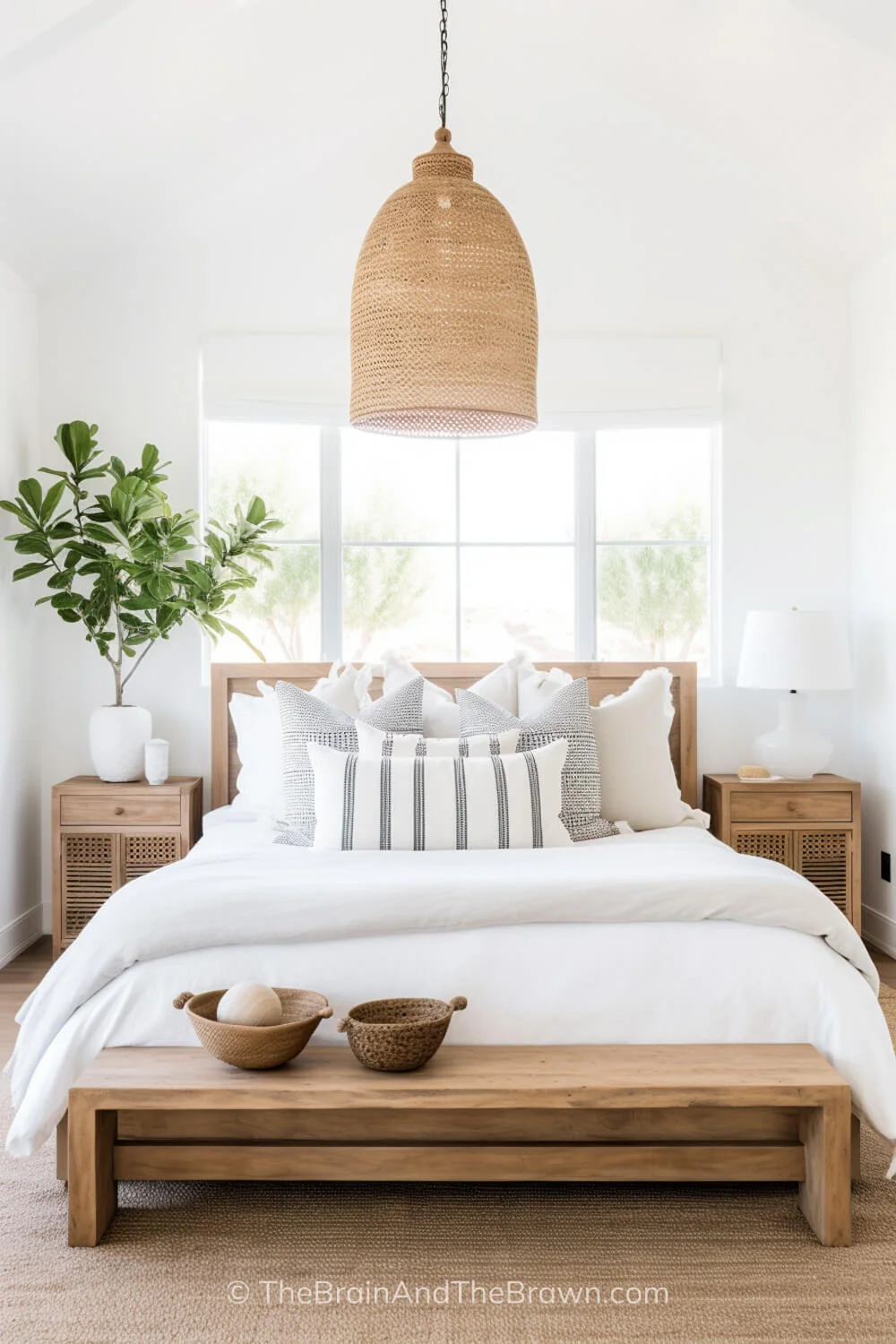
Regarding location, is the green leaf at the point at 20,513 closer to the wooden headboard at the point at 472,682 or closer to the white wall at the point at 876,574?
the wooden headboard at the point at 472,682

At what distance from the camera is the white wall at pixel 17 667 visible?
170 inches

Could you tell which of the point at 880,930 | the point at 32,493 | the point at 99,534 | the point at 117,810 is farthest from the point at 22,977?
the point at 880,930

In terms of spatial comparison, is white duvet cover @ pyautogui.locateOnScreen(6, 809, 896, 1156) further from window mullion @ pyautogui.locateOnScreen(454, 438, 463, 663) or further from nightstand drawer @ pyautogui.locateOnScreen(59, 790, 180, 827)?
window mullion @ pyautogui.locateOnScreen(454, 438, 463, 663)

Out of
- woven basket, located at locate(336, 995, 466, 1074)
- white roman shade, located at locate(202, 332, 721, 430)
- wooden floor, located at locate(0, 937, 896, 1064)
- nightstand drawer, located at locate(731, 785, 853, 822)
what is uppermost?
white roman shade, located at locate(202, 332, 721, 430)

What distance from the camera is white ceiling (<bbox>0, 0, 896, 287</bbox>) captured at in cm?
353

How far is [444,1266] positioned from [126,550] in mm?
3178

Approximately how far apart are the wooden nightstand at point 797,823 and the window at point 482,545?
71 centimetres

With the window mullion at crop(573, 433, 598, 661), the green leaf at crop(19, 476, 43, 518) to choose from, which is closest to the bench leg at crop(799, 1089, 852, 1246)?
the window mullion at crop(573, 433, 598, 661)

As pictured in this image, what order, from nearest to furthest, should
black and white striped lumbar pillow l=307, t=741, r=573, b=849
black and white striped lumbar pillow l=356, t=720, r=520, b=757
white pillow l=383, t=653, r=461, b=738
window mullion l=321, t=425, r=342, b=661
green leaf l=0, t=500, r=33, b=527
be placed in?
black and white striped lumbar pillow l=307, t=741, r=573, b=849 < black and white striped lumbar pillow l=356, t=720, r=520, b=757 < white pillow l=383, t=653, r=461, b=738 < green leaf l=0, t=500, r=33, b=527 < window mullion l=321, t=425, r=342, b=661

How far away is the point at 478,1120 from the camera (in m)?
2.40

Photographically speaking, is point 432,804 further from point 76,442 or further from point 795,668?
point 76,442

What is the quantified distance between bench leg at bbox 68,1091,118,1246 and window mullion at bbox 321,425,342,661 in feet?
8.83

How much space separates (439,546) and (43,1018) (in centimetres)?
277

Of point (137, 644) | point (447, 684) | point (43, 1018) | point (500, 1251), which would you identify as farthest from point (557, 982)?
point (137, 644)
